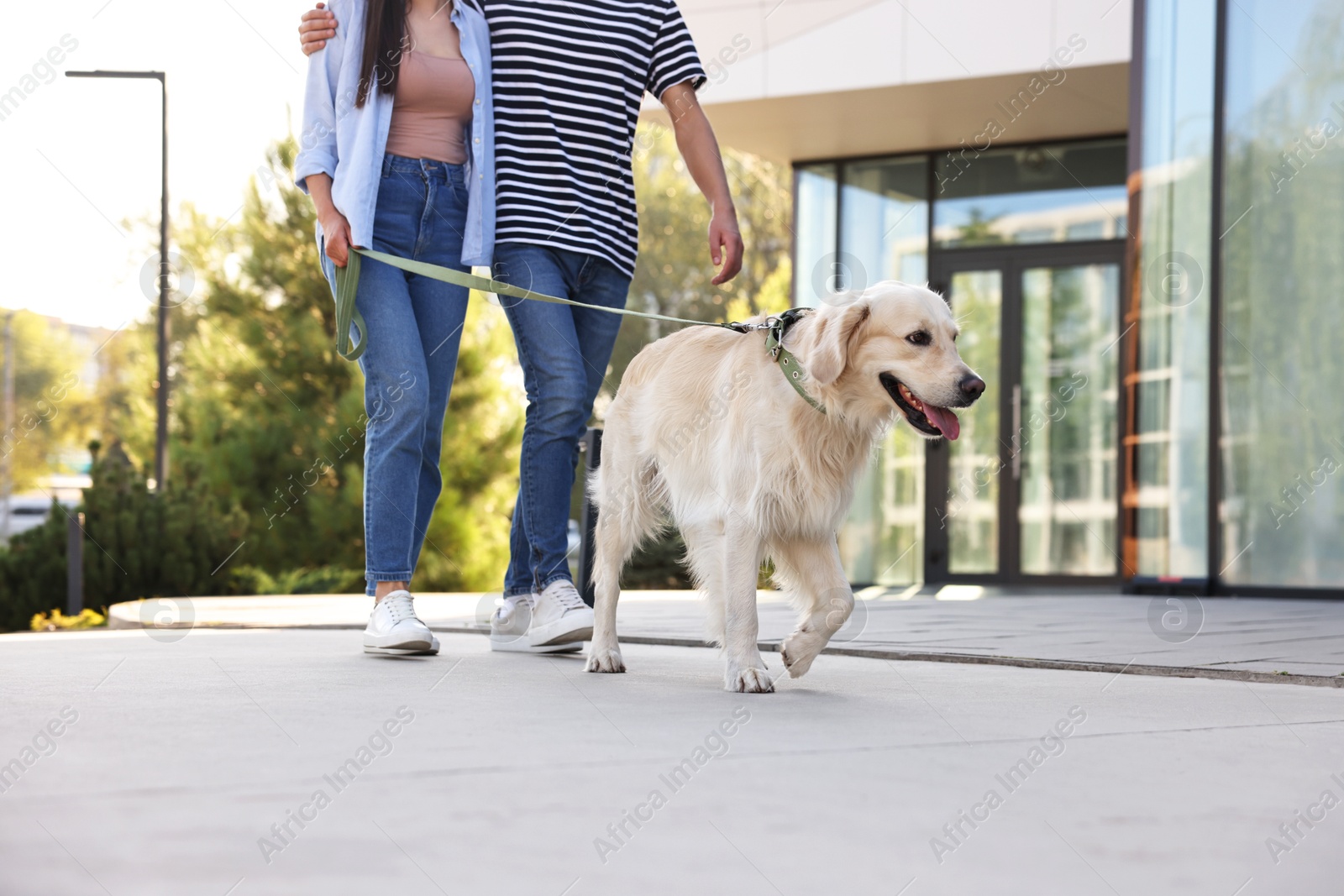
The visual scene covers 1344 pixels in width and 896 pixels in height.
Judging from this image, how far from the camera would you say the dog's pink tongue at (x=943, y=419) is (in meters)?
3.70

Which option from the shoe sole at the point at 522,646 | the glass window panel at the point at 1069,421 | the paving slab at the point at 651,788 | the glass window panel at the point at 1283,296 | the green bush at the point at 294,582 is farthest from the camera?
the green bush at the point at 294,582

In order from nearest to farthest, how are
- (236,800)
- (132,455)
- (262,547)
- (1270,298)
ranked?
(236,800) < (1270,298) < (262,547) < (132,455)

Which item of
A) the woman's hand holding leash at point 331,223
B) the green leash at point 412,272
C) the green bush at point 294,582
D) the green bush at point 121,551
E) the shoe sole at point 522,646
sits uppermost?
the woman's hand holding leash at point 331,223

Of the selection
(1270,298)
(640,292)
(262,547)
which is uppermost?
(640,292)

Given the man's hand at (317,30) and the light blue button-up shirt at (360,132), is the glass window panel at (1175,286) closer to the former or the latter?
the light blue button-up shirt at (360,132)

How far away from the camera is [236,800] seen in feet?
6.74

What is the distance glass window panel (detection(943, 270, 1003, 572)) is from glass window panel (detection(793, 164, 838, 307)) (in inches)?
48.4

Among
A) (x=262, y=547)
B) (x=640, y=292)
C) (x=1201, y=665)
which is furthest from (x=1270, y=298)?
(x=640, y=292)

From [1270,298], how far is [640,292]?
21.4m

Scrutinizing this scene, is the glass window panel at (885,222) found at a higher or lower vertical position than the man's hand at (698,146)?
higher

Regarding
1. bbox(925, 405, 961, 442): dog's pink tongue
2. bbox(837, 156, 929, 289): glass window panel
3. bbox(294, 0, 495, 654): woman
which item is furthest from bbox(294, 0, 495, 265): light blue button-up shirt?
bbox(837, 156, 929, 289): glass window panel

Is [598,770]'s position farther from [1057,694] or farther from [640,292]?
[640,292]

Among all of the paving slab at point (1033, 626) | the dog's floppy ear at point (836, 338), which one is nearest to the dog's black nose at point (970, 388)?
the dog's floppy ear at point (836, 338)

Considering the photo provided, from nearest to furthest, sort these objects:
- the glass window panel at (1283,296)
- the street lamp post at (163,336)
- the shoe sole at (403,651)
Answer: the shoe sole at (403,651) < the glass window panel at (1283,296) < the street lamp post at (163,336)
